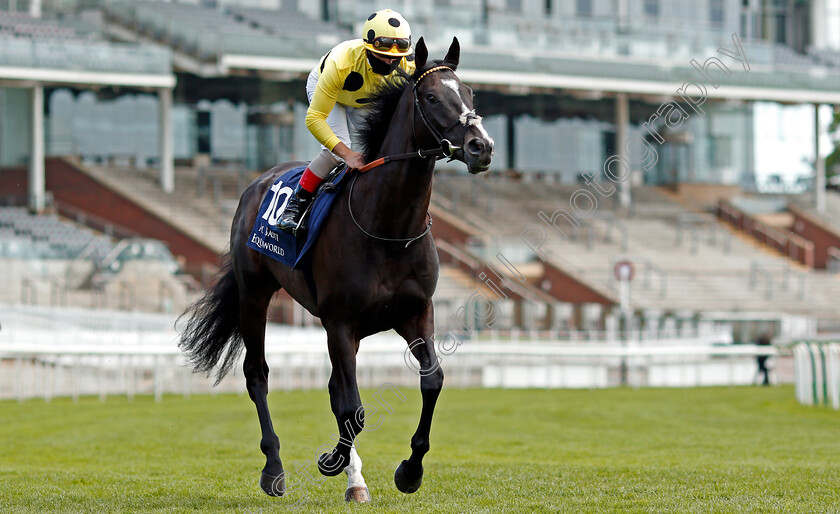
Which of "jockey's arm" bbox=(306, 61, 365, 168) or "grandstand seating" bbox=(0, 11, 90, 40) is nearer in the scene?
"jockey's arm" bbox=(306, 61, 365, 168)

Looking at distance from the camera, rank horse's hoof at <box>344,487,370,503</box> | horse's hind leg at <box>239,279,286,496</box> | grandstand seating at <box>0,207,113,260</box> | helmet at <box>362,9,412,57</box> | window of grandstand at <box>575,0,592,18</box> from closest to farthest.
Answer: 1. helmet at <box>362,9,412,57</box>
2. horse's hoof at <box>344,487,370,503</box>
3. horse's hind leg at <box>239,279,286,496</box>
4. grandstand seating at <box>0,207,113,260</box>
5. window of grandstand at <box>575,0,592,18</box>

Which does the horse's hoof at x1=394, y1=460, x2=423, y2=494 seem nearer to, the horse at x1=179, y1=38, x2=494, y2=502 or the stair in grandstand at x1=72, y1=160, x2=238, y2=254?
the horse at x1=179, y1=38, x2=494, y2=502

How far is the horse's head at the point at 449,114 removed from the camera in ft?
15.2

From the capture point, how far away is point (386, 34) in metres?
5.41

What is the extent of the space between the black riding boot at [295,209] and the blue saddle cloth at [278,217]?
0.05 m

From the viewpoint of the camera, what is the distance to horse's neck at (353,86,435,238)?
16.9 feet

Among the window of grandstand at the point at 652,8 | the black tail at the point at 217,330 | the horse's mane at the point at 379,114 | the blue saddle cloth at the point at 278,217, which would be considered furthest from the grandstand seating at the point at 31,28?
the horse's mane at the point at 379,114

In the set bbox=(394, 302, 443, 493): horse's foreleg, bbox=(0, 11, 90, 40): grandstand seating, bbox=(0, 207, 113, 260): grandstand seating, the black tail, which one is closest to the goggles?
bbox=(394, 302, 443, 493): horse's foreleg

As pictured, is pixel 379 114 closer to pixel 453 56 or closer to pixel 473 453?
pixel 453 56

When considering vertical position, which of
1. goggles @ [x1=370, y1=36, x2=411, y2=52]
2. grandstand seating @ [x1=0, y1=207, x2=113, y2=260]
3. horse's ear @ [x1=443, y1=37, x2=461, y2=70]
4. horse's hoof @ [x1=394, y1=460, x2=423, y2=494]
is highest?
goggles @ [x1=370, y1=36, x2=411, y2=52]

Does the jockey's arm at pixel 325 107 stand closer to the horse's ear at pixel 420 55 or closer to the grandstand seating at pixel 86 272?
the horse's ear at pixel 420 55

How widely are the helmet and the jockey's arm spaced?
24 cm

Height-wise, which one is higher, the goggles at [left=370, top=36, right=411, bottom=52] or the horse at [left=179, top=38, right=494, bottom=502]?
the goggles at [left=370, top=36, right=411, bottom=52]

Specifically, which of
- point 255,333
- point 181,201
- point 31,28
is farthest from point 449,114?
point 31,28
